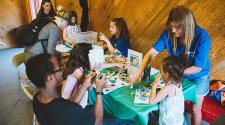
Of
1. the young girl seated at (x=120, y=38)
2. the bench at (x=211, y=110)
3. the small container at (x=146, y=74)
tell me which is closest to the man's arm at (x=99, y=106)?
the small container at (x=146, y=74)

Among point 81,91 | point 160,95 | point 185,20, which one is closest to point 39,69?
point 81,91

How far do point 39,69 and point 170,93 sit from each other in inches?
44.7

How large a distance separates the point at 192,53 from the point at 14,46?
544cm

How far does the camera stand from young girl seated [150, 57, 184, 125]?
2.07m

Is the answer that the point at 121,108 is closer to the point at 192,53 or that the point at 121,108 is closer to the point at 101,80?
the point at 101,80

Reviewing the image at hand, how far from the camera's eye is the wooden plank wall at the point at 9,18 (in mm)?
6148

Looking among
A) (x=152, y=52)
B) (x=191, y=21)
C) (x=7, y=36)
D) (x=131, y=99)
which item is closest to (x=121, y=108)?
(x=131, y=99)

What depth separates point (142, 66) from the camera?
2.43 m

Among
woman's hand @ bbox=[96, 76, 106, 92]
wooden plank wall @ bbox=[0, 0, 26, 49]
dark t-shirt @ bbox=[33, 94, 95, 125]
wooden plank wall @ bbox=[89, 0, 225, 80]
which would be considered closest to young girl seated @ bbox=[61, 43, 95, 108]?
woman's hand @ bbox=[96, 76, 106, 92]

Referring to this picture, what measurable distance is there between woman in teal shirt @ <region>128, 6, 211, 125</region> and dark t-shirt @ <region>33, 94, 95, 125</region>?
93 centimetres

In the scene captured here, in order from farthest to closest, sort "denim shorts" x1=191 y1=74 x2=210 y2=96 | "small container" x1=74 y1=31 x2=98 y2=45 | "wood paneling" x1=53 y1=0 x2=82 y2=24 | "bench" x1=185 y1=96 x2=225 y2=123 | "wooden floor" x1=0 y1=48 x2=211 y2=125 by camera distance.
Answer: "wood paneling" x1=53 y1=0 x2=82 y2=24
"small container" x1=74 y1=31 x2=98 y2=45
"wooden floor" x1=0 y1=48 x2=211 y2=125
"bench" x1=185 y1=96 x2=225 y2=123
"denim shorts" x1=191 y1=74 x2=210 y2=96

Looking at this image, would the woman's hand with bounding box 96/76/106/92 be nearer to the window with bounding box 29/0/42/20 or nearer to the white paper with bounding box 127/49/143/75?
the white paper with bounding box 127/49/143/75

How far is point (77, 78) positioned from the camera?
2240 mm

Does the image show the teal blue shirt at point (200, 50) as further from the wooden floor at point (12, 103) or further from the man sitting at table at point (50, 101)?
the man sitting at table at point (50, 101)
